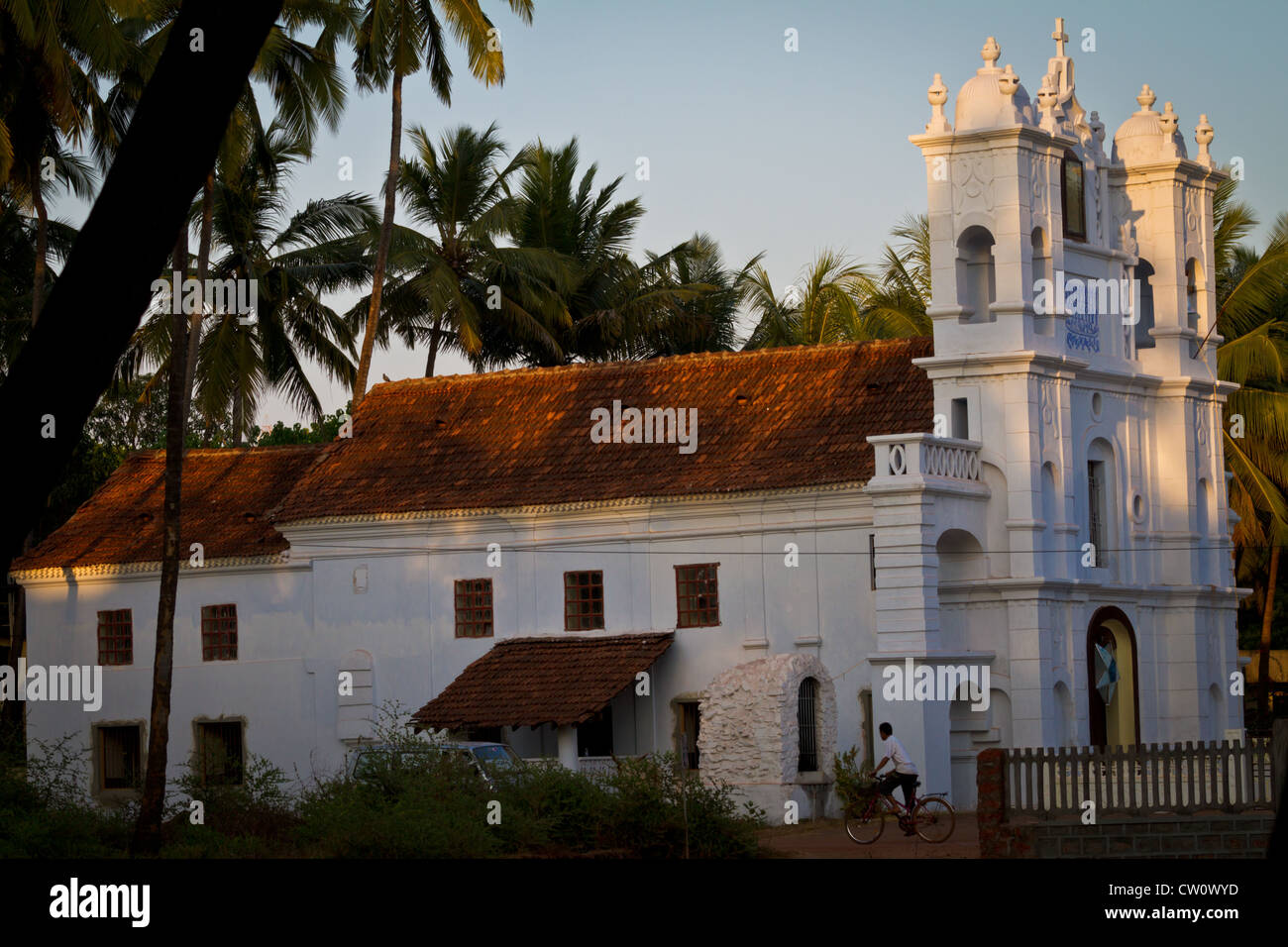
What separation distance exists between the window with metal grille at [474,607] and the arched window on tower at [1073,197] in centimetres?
1235

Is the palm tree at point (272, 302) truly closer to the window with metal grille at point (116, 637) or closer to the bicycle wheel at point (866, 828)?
the window with metal grille at point (116, 637)

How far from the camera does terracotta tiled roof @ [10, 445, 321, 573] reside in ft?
126

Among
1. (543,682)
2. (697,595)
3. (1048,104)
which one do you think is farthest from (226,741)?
(1048,104)

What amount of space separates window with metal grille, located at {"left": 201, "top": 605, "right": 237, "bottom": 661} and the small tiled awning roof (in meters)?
5.67

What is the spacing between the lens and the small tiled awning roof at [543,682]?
106 ft

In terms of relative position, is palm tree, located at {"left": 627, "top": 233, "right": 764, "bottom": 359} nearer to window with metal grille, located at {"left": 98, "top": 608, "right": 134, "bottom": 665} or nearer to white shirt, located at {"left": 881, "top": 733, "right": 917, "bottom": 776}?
window with metal grille, located at {"left": 98, "top": 608, "right": 134, "bottom": 665}

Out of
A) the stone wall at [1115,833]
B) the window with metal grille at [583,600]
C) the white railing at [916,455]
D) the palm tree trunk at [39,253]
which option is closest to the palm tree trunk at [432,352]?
the palm tree trunk at [39,253]

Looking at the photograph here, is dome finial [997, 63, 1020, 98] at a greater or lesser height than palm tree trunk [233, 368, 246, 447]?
greater

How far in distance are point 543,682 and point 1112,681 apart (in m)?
9.99

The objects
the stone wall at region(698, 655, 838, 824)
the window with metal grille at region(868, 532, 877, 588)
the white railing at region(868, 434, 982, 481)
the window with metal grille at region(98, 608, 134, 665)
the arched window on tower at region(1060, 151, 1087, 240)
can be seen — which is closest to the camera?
the white railing at region(868, 434, 982, 481)

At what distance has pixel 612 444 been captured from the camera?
35.8 meters

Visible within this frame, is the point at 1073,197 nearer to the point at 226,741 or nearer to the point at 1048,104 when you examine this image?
the point at 1048,104

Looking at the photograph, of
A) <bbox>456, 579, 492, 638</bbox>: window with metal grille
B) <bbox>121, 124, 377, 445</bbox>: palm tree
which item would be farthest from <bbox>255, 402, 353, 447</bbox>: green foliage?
<bbox>456, 579, 492, 638</bbox>: window with metal grille
